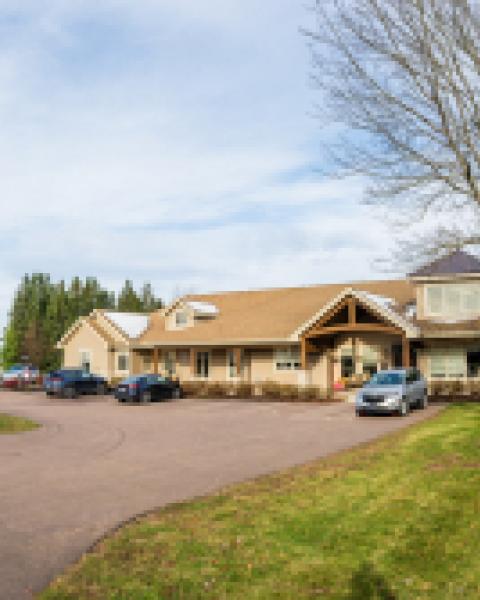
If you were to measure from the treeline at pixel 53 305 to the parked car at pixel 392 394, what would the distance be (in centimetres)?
5274

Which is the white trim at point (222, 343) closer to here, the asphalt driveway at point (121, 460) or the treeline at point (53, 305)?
the asphalt driveway at point (121, 460)

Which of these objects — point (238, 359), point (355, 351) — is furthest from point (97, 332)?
point (355, 351)

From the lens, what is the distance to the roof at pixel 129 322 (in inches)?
1654

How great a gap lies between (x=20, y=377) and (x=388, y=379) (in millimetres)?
31834

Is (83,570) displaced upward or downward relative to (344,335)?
downward

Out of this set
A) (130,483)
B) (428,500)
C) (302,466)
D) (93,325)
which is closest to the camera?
(428,500)

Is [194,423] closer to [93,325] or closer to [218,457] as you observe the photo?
[218,457]

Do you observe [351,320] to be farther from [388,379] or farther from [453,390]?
[388,379]

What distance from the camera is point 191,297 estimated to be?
145 feet

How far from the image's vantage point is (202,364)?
128 ft

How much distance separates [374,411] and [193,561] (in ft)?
54.7

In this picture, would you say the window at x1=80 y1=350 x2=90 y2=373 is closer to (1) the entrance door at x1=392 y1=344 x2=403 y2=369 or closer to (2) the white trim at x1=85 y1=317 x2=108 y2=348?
(2) the white trim at x1=85 y1=317 x2=108 y2=348

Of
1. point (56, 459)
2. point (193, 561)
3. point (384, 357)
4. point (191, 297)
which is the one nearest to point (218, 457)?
point (56, 459)

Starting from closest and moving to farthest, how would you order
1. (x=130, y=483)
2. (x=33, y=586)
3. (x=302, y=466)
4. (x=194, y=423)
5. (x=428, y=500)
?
(x=33, y=586)
(x=428, y=500)
(x=130, y=483)
(x=302, y=466)
(x=194, y=423)
